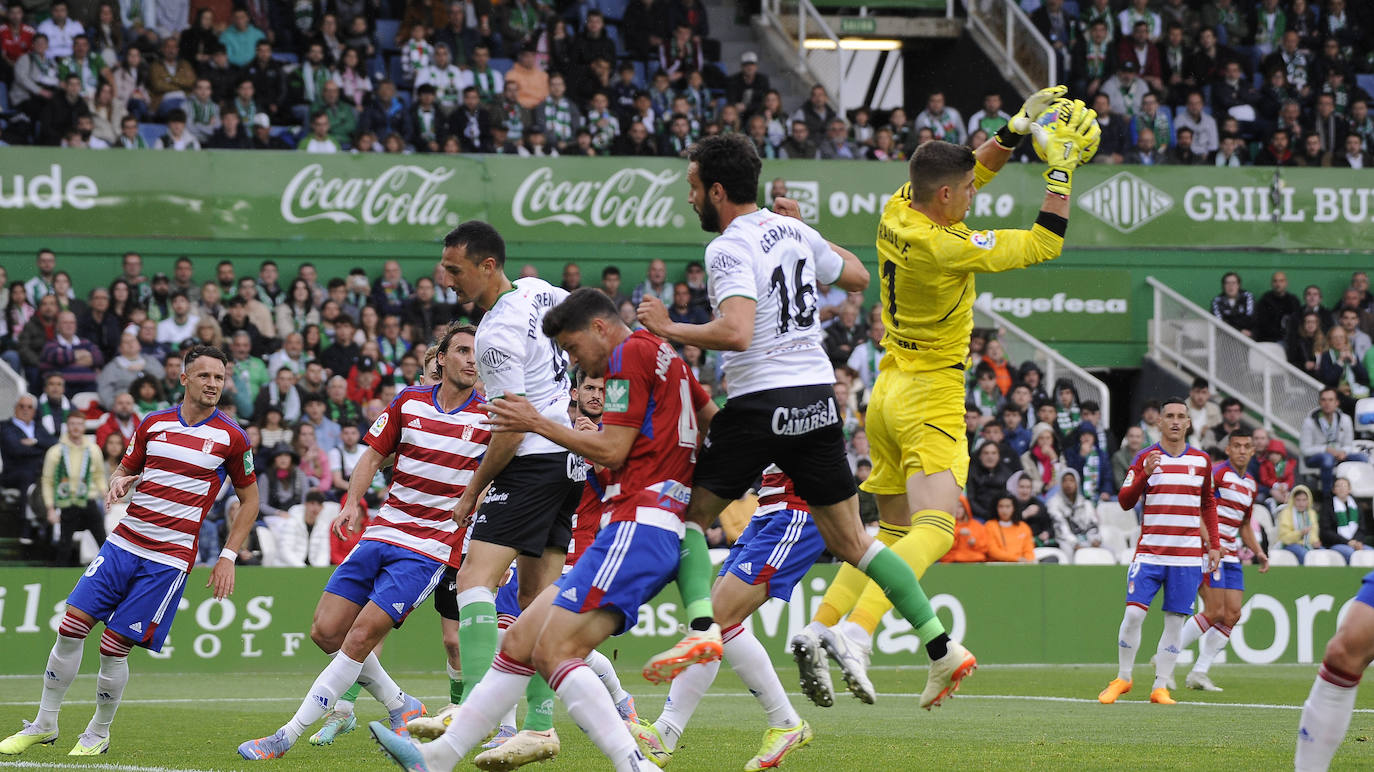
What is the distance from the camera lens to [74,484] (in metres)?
17.0

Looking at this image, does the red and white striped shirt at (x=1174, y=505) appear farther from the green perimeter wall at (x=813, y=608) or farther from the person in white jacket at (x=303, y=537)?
the person in white jacket at (x=303, y=537)

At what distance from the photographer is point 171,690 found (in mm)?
14336

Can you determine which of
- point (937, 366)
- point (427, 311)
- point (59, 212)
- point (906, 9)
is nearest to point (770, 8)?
point (906, 9)

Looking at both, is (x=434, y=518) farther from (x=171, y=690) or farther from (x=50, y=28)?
(x=50, y=28)

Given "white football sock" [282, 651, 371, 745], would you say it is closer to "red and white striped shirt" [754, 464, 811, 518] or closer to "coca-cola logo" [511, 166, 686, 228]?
"red and white striped shirt" [754, 464, 811, 518]

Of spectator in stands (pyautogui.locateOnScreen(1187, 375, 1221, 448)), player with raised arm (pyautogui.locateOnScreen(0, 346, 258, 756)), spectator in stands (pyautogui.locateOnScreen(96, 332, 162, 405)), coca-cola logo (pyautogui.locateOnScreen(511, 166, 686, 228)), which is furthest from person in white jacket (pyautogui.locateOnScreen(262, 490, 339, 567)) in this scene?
spectator in stands (pyautogui.locateOnScreen(1187, 375, 1221, 448))

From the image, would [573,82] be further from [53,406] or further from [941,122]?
[53,406]

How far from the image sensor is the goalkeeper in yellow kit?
8.16 m

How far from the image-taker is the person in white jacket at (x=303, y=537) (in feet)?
56.5

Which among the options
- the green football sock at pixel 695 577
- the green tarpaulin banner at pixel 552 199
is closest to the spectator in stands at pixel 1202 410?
the green tarpaulin banner at pixel 552 199

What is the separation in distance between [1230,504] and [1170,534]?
1.86 meters

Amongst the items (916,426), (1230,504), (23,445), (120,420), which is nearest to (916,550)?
(916,426)

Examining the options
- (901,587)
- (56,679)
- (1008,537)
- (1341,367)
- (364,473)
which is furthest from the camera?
(1341,367)

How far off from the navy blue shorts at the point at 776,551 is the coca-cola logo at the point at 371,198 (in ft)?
48.4
